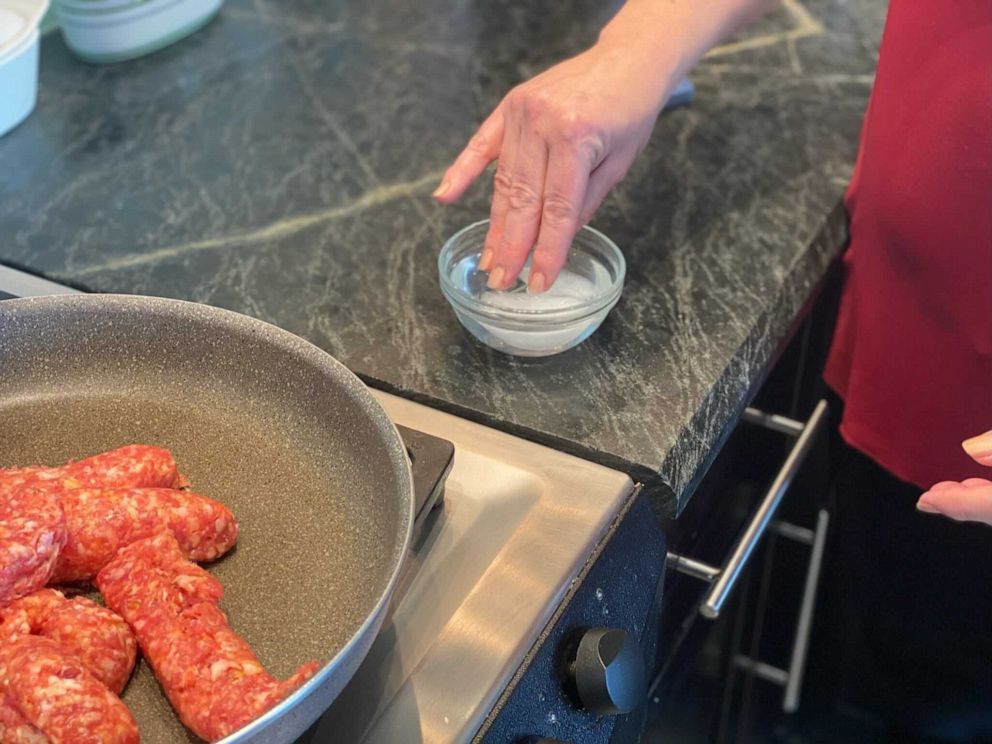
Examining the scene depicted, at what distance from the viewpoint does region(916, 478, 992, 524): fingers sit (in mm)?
643

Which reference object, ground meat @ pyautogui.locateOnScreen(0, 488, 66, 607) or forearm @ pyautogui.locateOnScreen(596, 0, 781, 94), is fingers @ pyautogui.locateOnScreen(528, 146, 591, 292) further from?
ground meat @ pyautogui.locateOnScreen(0, 488, 66, 607)

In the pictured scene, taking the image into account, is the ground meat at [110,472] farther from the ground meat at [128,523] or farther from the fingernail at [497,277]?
the fingernail at [497,277]

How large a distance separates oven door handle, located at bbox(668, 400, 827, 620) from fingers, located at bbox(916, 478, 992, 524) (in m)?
0.22

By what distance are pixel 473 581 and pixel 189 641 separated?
19cm

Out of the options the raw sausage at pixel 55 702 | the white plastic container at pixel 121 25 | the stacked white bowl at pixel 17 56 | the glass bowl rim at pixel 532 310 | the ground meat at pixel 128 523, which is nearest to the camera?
the raw sausage at pixel 55 702

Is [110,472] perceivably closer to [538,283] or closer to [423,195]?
[538,283]

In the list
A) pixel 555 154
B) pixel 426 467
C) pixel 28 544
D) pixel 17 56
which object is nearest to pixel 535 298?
pixel 555 154

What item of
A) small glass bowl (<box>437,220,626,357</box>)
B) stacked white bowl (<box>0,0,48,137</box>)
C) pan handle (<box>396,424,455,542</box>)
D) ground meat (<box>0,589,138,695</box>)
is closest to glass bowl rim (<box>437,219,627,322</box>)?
small glass bowl (<box>437,220,626,357</box>)

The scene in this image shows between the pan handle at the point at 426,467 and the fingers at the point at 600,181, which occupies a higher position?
the fingers at the point at 600,181

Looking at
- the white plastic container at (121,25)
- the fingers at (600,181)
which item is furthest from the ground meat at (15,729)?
the white plastic container at (121,25)

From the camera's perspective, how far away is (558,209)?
2.64 feet

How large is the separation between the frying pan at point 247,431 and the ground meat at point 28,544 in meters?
0.08

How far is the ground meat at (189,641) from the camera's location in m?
0.52

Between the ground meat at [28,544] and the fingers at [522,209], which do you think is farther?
the fingers at [522,209]
